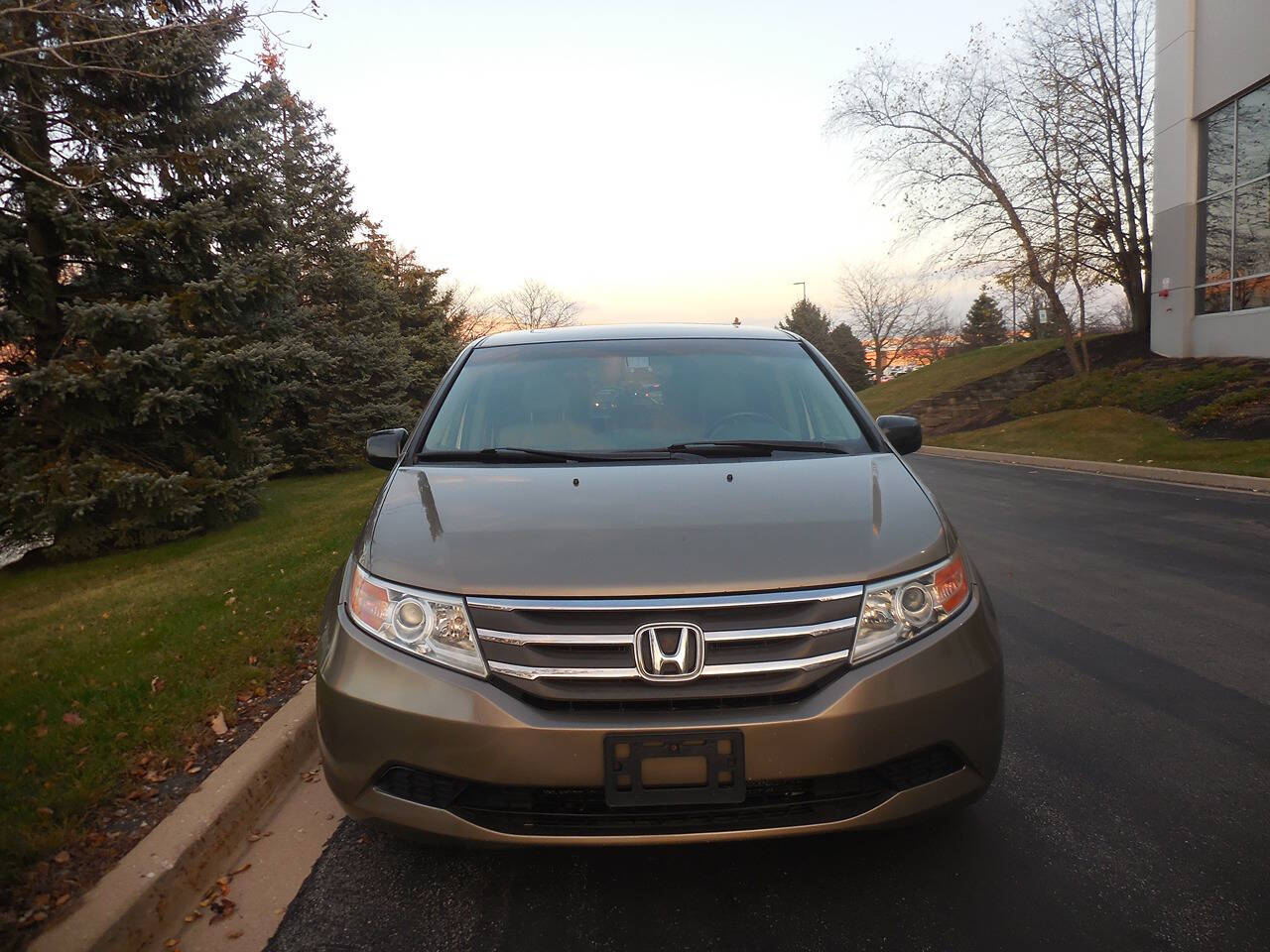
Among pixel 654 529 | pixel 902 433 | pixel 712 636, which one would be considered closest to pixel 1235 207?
pixel 902 433

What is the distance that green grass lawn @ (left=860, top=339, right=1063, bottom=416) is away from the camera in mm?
33156

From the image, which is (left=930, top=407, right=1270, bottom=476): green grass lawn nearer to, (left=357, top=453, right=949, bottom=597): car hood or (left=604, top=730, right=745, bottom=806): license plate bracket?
(left=357, top=453, right=949, bottom=597): car hood

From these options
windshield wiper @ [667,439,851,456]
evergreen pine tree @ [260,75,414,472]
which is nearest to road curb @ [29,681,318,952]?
windshield wiper @ [667,439,851,456]

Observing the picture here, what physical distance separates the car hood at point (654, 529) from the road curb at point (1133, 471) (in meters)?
10.8

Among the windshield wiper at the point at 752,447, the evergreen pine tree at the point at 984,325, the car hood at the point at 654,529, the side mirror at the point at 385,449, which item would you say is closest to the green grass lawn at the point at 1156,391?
the windshield wiper at the point at 752,447

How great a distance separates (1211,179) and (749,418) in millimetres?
23555

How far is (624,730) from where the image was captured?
2145mm

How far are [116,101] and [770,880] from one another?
10704mm

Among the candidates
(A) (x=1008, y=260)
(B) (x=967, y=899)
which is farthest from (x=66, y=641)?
(A) (x=1008, y=260)

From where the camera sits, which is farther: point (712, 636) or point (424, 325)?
point (424, 325)

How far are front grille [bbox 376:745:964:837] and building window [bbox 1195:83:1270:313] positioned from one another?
2180 cm

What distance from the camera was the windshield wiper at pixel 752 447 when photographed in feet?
10.7

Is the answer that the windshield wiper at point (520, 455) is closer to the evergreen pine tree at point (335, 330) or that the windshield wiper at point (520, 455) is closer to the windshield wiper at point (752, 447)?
the windshield wiper at point (752, 447)

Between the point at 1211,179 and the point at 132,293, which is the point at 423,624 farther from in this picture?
the point at 1211,179
